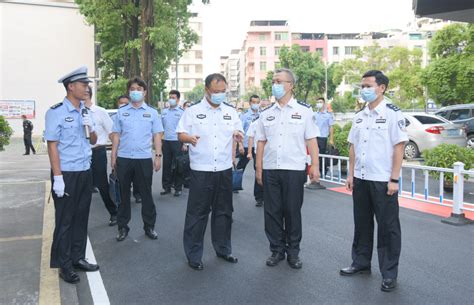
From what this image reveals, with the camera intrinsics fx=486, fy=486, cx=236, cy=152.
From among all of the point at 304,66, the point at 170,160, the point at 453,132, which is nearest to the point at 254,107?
the point at 170,160

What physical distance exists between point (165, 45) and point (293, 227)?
47.7 ft

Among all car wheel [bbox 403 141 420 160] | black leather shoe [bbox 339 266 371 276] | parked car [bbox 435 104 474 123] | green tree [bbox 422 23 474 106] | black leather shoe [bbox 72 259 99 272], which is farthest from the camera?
green tree [bbox 422 23 474 106]

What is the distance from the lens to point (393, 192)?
4406 mm

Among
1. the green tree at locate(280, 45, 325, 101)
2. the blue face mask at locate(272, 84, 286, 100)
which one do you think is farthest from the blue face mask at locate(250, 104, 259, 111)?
the green tree at locate(280, 45, 325, 101)

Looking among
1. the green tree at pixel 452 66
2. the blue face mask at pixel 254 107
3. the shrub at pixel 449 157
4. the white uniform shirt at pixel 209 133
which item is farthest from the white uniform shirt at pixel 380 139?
the green tree at pixel 452 66

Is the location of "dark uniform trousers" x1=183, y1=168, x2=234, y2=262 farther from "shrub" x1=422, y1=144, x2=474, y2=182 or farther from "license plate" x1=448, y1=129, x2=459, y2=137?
"license plate" x1=448, y1=129, x2=459, y2=137

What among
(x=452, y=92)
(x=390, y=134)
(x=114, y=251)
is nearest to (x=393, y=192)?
(x=390, y=134)

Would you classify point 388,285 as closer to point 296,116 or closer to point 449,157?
point 296,116

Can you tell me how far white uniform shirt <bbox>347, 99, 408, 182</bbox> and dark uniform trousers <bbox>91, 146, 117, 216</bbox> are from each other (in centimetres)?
403

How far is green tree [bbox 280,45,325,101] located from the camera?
164 ft

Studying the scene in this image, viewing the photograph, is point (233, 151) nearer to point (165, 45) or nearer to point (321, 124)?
point (321, 124)

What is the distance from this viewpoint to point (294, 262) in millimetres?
4988

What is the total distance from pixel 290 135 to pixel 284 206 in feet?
2.44

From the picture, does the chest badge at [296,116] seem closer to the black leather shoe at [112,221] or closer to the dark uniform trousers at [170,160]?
the black leather shoe at [112,221]
